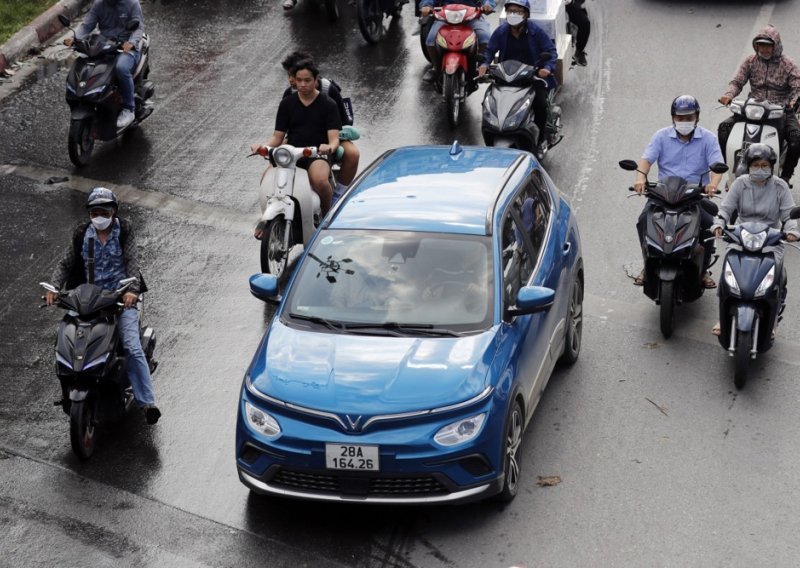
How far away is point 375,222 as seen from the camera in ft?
30.8

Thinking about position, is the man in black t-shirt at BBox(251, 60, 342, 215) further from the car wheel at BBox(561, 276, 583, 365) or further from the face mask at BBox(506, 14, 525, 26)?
the face mask at BBox(506, 14, 525, 26)

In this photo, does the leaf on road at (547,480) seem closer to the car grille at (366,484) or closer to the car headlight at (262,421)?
the car grille at (366,484)

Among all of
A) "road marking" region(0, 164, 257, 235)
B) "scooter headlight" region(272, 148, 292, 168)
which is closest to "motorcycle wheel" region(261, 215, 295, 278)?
"scooter headlight" region(272, 148, 292, 168)

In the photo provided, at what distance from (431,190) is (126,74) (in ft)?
19.3

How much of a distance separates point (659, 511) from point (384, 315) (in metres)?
2.09

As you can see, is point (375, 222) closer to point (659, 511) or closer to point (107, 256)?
point (107, 256)

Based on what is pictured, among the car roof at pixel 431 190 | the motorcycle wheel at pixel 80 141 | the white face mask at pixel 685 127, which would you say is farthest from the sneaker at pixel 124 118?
the white face mask at pixel 685 127

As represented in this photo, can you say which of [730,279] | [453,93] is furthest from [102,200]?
[453,93]

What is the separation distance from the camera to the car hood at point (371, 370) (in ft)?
26.3

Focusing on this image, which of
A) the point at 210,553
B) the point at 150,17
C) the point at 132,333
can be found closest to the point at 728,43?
the point at 150,17

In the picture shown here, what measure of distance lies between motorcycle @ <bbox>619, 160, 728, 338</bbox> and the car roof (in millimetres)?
1150

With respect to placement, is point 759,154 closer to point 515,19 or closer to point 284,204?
point 284,204

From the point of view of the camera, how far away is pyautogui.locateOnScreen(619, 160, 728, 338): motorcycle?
1077cm

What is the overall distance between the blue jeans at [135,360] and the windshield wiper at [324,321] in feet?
4.11
